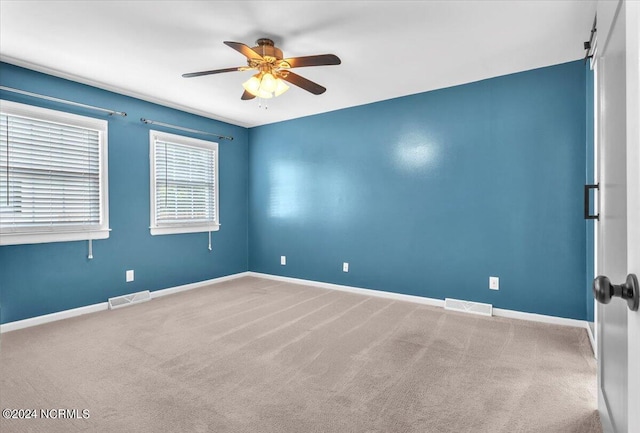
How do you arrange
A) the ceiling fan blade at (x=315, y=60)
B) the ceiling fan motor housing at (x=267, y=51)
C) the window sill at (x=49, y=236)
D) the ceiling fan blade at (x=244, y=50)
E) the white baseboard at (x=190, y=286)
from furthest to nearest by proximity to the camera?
1. the white baseboard at (x=190, y=286)
2. the window sill at (x=49, y=236)
3. the ceiling fan motor housing at (x=267, y=51)
4. the ceiling fan blade at (x=315, y=60)
5. the ceiling fan blade at (x=244, y=50)

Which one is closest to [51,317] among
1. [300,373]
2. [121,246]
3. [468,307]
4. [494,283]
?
[121,246]

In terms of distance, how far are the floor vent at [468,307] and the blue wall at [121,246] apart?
3272mm

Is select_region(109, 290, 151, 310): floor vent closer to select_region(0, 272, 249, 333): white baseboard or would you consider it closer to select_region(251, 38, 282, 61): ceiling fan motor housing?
select_region(0, 272, 249, 333): white baseboard

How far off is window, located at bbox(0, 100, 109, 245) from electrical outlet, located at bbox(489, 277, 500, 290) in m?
4.26

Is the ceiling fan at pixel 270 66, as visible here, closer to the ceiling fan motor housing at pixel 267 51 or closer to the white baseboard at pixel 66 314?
the ceiling fan motor housing at pixel 267 51

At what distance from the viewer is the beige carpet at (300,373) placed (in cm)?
176

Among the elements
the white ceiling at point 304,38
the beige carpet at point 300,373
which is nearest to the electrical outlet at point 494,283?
the beige carpet at point 300,373

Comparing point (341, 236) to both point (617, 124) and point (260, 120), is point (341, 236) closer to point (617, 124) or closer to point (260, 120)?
point (260, 120)

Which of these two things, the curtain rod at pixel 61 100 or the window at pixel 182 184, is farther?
the window at pixel 182 184

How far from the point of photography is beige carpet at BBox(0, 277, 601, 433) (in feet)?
5.78

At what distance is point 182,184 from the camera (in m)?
4.61

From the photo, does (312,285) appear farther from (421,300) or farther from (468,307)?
(468,307)

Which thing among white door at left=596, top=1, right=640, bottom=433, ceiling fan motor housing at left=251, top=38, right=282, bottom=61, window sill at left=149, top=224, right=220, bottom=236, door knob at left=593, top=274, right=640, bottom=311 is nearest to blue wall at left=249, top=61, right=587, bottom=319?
window sill at left=149, top=224, right=220, bottom=236

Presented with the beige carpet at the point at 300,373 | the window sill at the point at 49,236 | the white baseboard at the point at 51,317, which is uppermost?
the window sill at the point at 49,236
